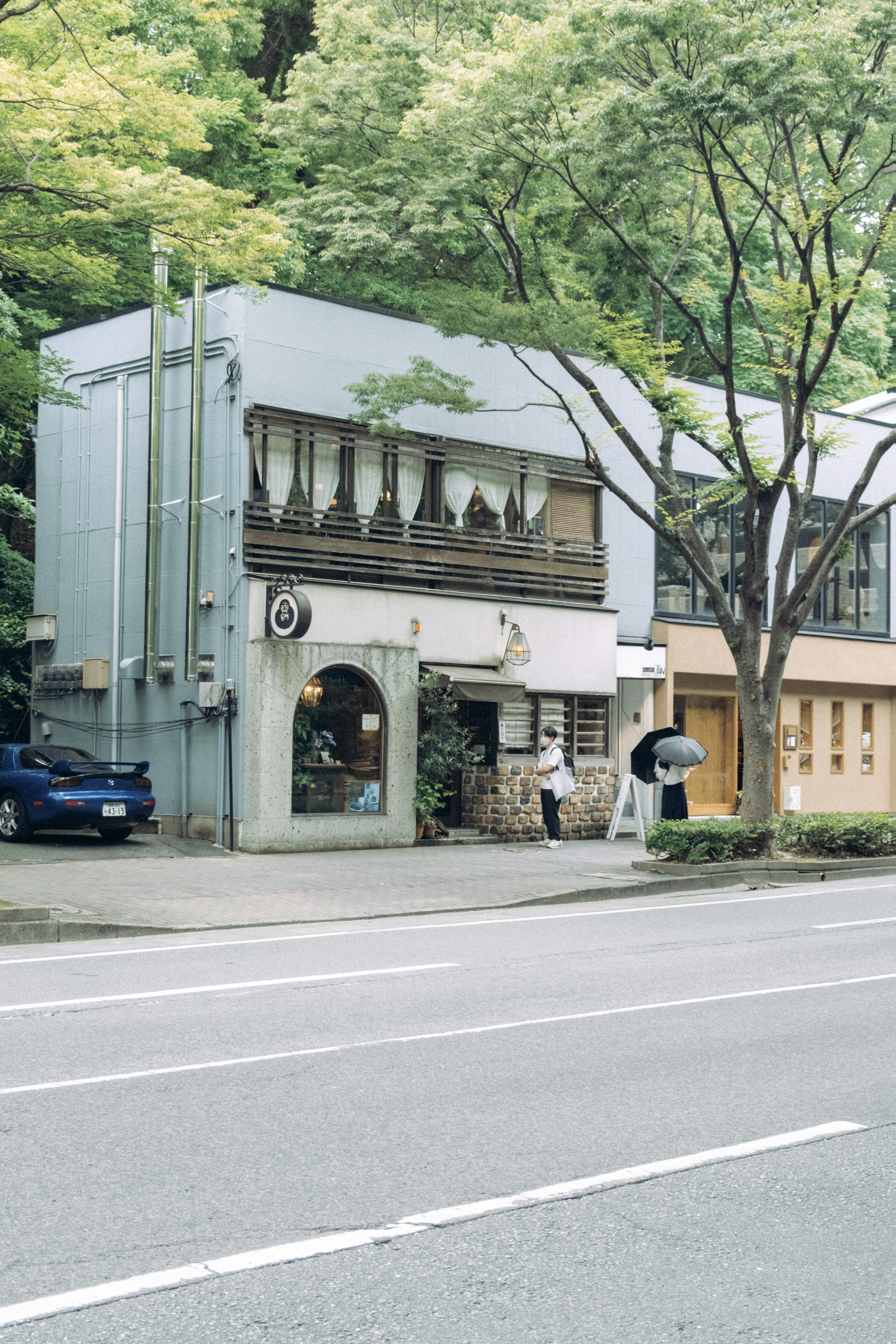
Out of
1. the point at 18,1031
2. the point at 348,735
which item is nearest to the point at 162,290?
the point at 348,735

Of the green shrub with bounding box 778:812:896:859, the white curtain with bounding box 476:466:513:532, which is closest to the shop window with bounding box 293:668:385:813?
the white curtain with bounding box 476:466:513:532

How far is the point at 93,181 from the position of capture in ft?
51.7

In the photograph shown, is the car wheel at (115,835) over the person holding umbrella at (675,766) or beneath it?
beneath

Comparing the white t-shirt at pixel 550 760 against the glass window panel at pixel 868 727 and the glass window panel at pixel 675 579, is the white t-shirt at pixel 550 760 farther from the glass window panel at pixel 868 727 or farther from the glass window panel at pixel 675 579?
the glass window panel at pixel 868 727

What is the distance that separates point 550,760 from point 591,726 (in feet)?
12.9

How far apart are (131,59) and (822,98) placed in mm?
8339

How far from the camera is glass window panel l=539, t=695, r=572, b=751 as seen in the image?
25000 mm

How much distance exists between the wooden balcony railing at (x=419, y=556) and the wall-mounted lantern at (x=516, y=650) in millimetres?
780

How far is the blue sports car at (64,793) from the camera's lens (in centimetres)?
1955

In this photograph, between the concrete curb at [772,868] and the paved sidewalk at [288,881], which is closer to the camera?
the paved sidewalk at [288,881]

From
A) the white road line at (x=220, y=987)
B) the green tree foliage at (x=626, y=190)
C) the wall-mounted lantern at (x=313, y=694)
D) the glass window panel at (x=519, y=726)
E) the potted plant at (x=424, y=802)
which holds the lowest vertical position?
the white road line at (x=220, y=987)

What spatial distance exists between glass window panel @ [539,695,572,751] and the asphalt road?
13.8 m

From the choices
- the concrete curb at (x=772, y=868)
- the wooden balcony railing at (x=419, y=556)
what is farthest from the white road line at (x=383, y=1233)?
the wooden balcony railing at (x=419, y=556)

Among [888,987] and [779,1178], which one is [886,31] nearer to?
[888,987]
